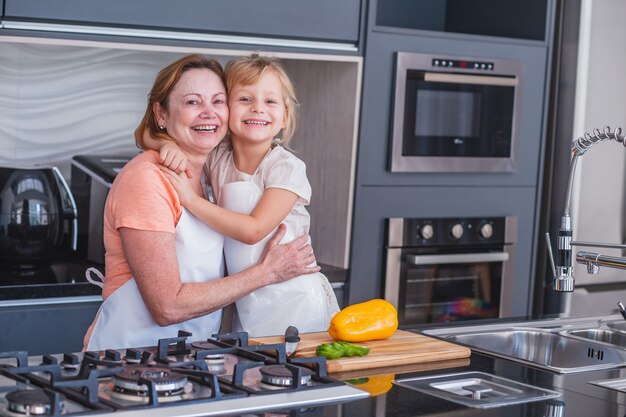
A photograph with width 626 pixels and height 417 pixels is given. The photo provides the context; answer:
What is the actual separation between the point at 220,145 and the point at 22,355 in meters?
1.07

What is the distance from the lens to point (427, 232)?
12.1ft

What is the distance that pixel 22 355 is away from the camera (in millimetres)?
1683

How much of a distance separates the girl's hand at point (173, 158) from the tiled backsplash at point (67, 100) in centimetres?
121

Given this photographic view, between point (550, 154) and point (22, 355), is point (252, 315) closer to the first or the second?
point (22, 355)

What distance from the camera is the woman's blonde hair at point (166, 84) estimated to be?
2404 mm

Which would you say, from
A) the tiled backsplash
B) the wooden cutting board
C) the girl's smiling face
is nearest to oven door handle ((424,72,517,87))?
the tiled backsplash

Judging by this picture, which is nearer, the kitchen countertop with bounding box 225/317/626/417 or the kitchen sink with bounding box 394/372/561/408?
the kitchen countertop with bounding box 225/317/626/417

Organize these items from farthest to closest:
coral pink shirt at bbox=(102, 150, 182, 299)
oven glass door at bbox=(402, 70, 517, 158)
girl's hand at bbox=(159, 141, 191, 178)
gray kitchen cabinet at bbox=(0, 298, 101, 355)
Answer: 1. oven glass door at bbox=(402, 70, 517, 158)
2. gray kitchen cabinet at bbox=(0, 298, 101, 355)
3. girl's hand at bbox=(159, 141, 191, 178)
4. coral pink shirt at bbox=(102, 150, 182, 299)

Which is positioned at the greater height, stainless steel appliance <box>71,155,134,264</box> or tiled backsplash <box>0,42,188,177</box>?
tiled backsplash <box>0,42,188,177</box>

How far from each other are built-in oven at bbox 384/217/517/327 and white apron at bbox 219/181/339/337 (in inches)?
42.4

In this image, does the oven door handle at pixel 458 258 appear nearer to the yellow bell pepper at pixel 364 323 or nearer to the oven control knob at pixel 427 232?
the oven control knob at pixel 427 232

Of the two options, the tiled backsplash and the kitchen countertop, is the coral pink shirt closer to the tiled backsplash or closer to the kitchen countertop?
the kitchen countertop

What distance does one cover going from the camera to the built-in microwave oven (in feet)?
11.8

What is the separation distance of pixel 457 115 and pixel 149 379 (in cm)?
247
